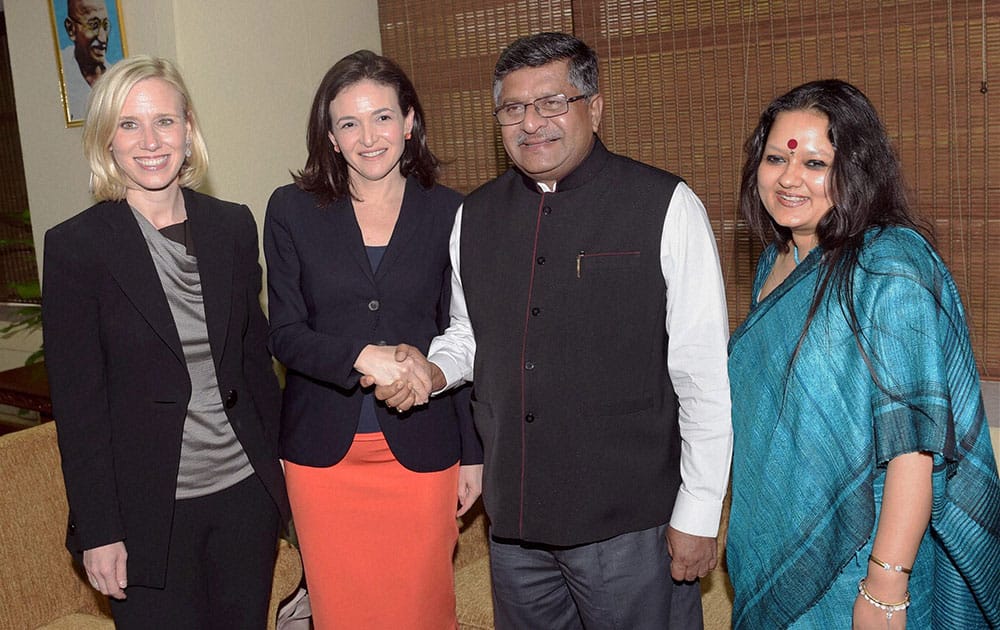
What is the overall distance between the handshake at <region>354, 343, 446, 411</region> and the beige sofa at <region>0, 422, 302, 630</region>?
1056 millimetres

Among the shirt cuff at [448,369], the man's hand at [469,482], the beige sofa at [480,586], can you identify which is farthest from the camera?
the beige sofa at [480,586]

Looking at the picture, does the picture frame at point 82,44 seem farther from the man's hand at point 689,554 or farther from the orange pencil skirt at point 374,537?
the man's hand at point 689,554

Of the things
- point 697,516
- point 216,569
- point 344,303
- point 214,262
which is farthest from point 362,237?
point 697,516

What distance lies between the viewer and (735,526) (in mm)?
1864

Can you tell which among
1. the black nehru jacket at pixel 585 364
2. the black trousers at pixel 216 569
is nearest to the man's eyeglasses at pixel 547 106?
the black nehru jacket at pixel 585 364

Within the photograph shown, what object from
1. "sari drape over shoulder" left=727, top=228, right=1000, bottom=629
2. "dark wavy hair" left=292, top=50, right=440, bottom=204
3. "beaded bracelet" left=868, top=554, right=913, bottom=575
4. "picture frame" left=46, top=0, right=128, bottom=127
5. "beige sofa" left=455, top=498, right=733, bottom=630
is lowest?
"beige sofa" left=455, top=498, right=733, bottom=630

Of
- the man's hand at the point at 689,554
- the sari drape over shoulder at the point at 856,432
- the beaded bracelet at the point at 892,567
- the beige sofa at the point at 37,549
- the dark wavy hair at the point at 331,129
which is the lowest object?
the beige sofa at the point at 37,549

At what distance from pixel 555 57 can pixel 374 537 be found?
110cm

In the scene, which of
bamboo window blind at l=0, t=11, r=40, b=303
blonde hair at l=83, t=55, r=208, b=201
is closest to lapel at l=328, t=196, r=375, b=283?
blonde hair at l=83, t=55, r=208, b=201

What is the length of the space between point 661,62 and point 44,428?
2.35 m

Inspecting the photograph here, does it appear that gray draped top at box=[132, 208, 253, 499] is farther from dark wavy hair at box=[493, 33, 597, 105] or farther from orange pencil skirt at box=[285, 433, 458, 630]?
dark wavy hair at box=[493, 33, 597, 105]

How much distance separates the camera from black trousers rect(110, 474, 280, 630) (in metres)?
1.92

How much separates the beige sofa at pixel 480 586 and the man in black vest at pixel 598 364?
1.98 feet

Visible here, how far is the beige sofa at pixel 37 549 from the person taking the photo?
2588 millimetres
